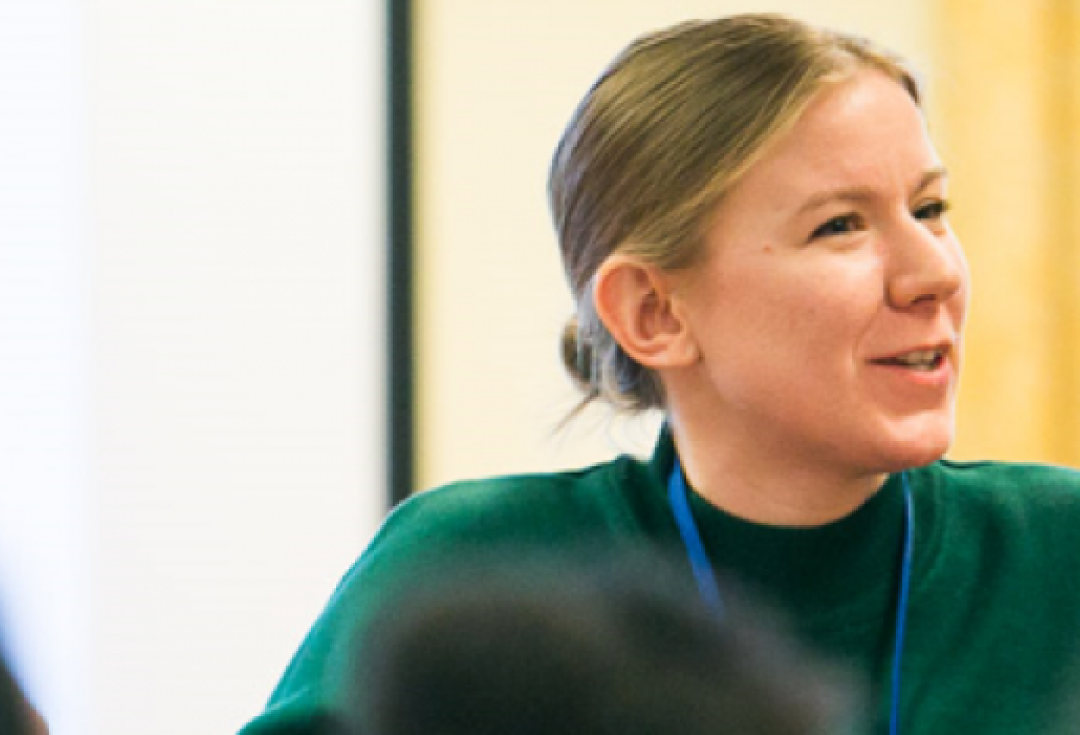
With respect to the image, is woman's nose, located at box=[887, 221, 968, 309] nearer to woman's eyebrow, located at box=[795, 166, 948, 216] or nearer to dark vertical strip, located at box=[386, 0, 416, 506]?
woman's eyebrow, located at box=[795, 166, 948, 216]

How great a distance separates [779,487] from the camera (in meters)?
1.29

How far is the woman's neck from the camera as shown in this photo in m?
1.28

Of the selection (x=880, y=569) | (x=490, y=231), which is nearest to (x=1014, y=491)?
(x=880, y=569)

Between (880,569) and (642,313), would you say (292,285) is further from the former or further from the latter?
(880,569)

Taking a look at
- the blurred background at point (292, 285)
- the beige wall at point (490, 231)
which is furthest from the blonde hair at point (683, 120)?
the beige wall at point (490, 231)

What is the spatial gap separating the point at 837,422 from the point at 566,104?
158cm

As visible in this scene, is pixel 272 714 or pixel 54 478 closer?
pixel 272 714

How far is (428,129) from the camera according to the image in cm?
272

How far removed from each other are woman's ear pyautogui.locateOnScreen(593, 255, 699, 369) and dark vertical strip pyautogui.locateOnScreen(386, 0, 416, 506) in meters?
1.37

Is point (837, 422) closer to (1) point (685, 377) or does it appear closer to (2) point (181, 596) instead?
(1) point (685, 377)

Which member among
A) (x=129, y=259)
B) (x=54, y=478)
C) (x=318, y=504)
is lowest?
(x=318, y=504)

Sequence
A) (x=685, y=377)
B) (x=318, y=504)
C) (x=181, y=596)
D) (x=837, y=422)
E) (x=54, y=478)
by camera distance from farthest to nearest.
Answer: (x=318, y=504), (x=181, y=596), (x=54, y=478), (x=685, y=377), (x=837, y=422)

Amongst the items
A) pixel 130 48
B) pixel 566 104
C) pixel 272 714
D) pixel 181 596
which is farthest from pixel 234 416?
pixel 272 714

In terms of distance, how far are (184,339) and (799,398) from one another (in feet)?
4.84
